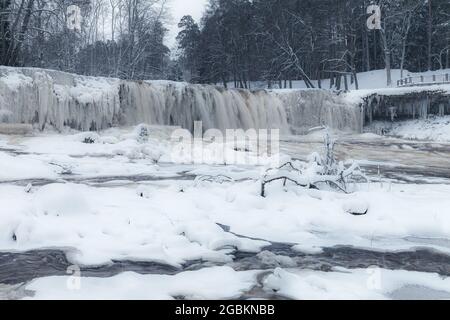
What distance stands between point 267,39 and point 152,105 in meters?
21.2

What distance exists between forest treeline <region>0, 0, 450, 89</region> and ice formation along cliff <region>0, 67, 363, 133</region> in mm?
9904

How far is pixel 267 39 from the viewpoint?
3703 centimetres

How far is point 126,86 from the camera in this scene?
1764 cm

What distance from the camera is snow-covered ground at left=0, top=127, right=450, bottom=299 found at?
10.7 ft

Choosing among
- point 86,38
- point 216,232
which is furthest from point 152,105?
point 86,38

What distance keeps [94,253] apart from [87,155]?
7.38m

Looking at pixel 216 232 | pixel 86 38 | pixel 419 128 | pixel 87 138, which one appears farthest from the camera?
pixel 86 38

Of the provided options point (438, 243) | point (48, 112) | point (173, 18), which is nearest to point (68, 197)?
point (438, 243)

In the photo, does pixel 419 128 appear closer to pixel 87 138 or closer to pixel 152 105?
pixel 152 105

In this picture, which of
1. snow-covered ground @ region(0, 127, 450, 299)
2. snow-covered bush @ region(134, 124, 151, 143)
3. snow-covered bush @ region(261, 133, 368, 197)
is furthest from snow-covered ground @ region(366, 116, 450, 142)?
snow-covered bush @ region(261, 133, 368, 197)

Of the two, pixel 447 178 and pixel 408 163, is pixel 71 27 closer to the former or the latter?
pixel 408 163

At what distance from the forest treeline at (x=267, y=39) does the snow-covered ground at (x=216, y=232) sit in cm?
2405

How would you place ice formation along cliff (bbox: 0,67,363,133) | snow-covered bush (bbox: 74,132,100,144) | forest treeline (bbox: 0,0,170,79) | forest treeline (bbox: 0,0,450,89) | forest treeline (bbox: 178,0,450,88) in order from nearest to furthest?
snow-covered bush (bbox: 74,132,100,144) < ice formation along cliff (bbox: 0,67,363,133) < forest treeline (bbox: 0,0,170,79) < forest treeline (bbox: 0,0,450,89) < forest treeline (bbox: 178,0,450,88)

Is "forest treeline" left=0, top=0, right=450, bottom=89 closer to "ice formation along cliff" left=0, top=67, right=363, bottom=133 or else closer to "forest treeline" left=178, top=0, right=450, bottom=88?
"forest treeline" left=178, top=0, right=450, bottom=88
